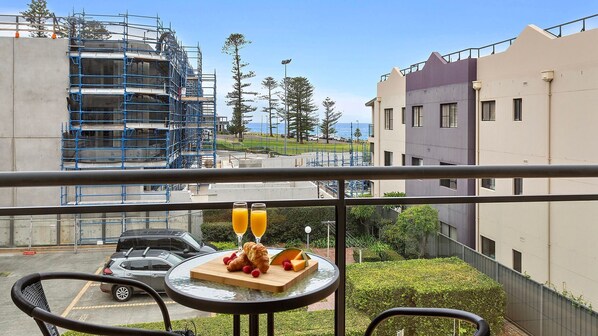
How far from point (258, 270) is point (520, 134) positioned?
8.67 m

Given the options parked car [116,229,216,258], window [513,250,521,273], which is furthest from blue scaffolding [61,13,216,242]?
window [513,250,521,273]

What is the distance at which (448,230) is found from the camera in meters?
1.57

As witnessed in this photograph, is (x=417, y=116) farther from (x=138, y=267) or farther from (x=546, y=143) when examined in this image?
(x=138, y=267)

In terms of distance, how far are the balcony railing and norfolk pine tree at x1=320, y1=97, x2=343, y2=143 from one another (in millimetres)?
21231

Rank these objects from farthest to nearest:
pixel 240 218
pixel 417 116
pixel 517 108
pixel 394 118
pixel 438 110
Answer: pixel 394 118 → pixel 417 116 → pixel 438 110 → pixel 517 108 → pixel 240 218

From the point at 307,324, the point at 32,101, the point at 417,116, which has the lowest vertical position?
the point at 307,324

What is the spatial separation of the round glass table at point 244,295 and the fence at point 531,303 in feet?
1.99

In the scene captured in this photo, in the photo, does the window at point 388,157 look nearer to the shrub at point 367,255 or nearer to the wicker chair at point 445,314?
the shrub at point 367,255

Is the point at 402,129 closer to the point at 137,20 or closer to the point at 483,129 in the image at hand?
the point at 483,129

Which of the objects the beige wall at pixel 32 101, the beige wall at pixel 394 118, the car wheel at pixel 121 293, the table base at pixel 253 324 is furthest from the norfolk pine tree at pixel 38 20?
the table base at pixel 253 324

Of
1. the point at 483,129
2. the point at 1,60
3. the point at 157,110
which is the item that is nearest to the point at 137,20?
the point at 157,110

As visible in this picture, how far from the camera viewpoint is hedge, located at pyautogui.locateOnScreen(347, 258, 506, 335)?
1.43 meters

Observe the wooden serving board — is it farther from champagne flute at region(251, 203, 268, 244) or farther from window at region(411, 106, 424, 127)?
window at region(411, 106, 424, 127)

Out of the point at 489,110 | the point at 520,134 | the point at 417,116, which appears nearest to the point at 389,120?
the point at 417,116
